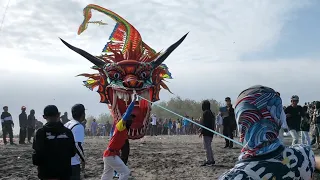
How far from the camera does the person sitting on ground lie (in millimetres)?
2127

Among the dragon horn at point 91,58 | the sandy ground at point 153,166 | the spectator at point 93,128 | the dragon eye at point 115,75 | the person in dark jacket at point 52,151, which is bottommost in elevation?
the sandy ground at point 153,166

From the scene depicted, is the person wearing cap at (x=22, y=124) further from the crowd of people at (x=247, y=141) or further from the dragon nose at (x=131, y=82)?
the dragon nose at (x=131, y=82)

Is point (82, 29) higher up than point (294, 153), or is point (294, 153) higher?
point (82, 29)

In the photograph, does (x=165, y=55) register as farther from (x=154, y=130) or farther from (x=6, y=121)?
(x=154, y=130)

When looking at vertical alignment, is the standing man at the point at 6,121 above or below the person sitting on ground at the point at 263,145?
above

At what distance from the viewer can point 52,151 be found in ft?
15.3

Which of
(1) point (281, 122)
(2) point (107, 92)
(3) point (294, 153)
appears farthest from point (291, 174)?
(2) point (107, 92)

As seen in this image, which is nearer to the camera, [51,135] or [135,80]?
[51,135]

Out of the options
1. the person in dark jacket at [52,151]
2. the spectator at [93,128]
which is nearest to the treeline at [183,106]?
the spectator at [93,128]

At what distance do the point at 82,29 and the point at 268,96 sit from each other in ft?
25.4

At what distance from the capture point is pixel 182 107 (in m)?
66.8

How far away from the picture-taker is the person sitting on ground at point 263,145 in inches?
83.7

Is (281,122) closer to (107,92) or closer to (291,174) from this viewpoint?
(291,174)

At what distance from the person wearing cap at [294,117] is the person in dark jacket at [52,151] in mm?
7763
